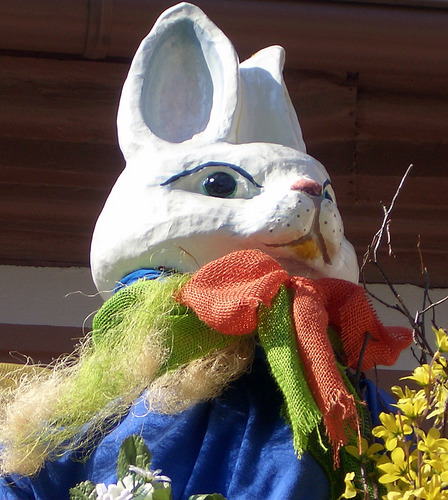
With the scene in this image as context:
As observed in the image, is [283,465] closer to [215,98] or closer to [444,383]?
[444,383]

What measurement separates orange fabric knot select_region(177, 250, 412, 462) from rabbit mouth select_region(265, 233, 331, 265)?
0.17ft

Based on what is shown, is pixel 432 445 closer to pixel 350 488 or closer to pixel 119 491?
pixel 350 488

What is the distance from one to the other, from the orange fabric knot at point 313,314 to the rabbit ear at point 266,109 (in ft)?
1.05

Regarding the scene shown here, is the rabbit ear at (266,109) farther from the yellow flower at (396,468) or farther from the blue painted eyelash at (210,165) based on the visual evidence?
the yellow flower at (396,468)

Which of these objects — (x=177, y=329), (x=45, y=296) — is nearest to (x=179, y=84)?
(x=177, y=329)

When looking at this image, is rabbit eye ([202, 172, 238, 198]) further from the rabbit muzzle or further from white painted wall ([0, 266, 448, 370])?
white painted wall ([0, 266, 448, 370])

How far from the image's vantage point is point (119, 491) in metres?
1.21

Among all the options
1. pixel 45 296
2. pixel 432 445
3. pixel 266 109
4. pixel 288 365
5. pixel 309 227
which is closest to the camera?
pixel 432 445

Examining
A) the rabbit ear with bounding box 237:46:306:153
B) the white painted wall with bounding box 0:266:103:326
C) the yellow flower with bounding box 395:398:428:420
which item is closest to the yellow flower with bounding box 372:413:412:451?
the yellow flower with bounding box 395:398:428:420

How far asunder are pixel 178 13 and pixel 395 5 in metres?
0.48

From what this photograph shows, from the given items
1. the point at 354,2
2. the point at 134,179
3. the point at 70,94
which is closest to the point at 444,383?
the point at 134,179

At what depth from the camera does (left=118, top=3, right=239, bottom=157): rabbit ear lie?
5.56ft

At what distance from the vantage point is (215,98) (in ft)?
5.66

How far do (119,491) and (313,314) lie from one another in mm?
340
